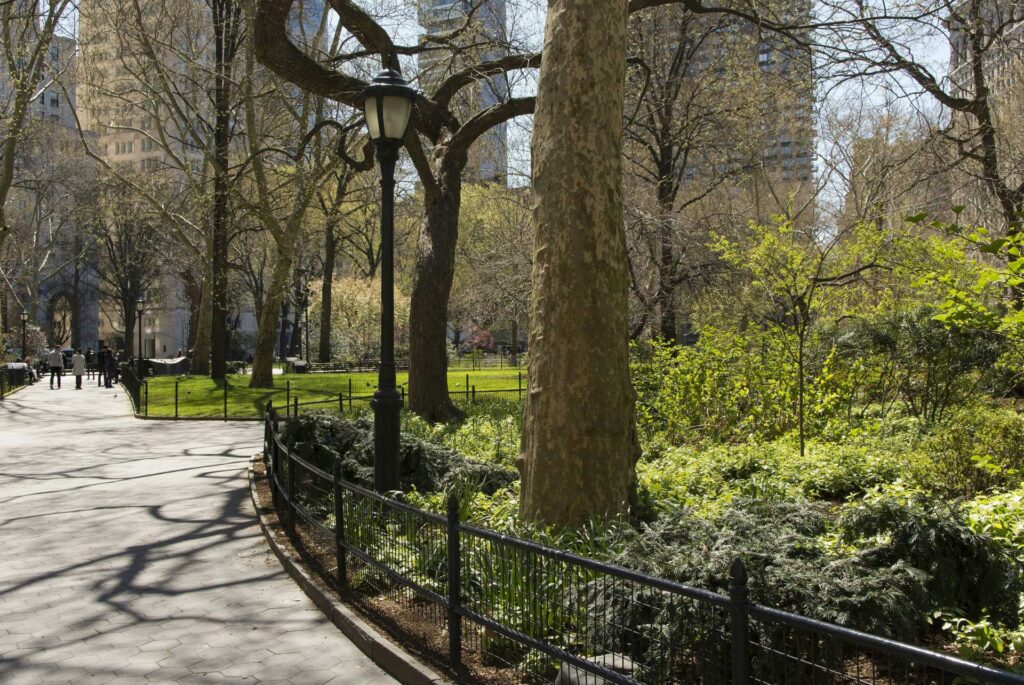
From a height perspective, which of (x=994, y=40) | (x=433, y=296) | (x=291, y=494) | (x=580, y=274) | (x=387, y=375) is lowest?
(x=291, y=494)

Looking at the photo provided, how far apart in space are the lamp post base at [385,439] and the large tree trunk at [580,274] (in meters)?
1.74

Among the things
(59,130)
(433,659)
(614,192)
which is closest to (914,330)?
(614,192)

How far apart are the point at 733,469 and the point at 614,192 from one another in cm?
414

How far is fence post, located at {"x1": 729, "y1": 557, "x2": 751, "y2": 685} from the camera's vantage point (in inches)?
120

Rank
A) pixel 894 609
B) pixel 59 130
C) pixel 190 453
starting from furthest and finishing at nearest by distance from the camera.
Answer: pixel 59 130 → pixel 190 453 → pixel 894 609

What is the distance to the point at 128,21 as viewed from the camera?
2122 centimetres

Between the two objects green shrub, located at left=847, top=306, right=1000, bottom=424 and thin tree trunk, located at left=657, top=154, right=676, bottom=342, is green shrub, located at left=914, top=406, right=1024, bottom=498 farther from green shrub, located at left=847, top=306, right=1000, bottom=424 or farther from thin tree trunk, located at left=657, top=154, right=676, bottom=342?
thin tree trunk, located at left=657, top=154, right=676, bottom=342

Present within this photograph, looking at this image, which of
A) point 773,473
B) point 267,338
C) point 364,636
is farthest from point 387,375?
point 267,338

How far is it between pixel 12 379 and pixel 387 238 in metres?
36.0

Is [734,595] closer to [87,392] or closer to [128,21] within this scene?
[128,21]

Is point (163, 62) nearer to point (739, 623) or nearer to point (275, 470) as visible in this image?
point (275, 470)

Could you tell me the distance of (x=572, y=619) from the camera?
470cm

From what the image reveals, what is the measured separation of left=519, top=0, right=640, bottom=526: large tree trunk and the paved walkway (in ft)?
7.32

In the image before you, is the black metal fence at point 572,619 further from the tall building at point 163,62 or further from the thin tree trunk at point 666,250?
the thin tree trunk at point 666,250
